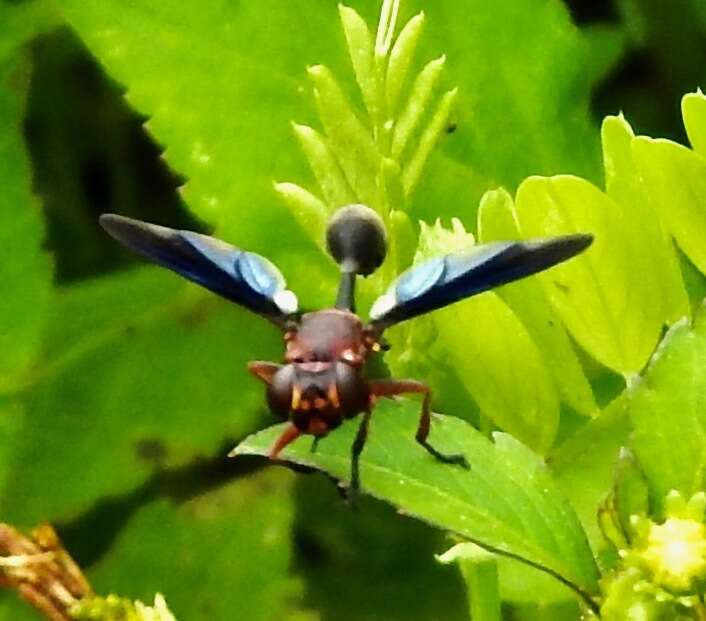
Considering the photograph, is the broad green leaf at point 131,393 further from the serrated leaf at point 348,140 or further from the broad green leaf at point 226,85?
the serrated leaf at point 348,140

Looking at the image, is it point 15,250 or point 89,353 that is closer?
point 15,250

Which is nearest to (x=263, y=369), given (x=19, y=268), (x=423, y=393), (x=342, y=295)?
(x=342, y=295)

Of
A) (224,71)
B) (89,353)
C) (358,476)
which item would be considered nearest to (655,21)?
(224,71)

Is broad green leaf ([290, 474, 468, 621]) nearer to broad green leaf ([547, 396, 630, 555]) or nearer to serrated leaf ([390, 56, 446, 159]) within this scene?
broad green leaf ([547, 396, 630, 555])

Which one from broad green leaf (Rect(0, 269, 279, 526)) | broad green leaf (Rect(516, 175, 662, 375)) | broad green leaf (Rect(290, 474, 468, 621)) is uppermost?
broad green leaf (Rect(516, 175, 662, 375))

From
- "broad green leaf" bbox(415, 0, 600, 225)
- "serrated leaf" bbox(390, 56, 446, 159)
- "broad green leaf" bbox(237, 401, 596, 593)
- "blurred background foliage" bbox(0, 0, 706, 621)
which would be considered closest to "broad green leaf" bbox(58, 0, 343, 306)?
"blurred background foliage" bbox(0, 0, 706, 621)

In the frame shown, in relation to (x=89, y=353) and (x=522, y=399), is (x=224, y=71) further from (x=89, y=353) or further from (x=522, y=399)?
(x=522, y=399)
